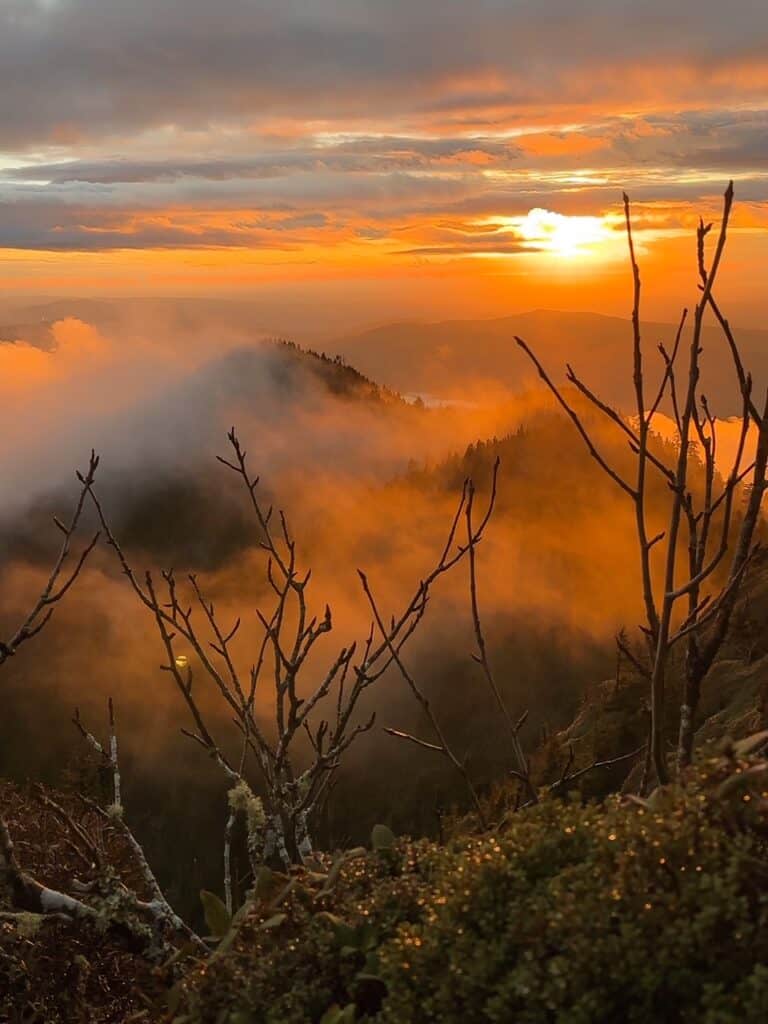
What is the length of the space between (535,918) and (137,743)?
198593mm

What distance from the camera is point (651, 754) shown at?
3.55 metres

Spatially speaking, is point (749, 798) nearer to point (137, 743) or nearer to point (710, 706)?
point (710, 706)

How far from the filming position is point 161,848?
516 feet

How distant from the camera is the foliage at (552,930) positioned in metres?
2.35

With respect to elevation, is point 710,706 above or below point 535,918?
below

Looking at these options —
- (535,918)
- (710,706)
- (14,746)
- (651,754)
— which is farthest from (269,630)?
(14,746)

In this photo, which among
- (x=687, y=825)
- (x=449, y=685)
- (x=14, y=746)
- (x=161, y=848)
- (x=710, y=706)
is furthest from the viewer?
(x=449, y=685)

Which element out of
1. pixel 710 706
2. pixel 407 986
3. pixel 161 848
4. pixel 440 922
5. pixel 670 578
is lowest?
pixel 161 848

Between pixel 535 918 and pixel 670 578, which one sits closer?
pixel 535 918

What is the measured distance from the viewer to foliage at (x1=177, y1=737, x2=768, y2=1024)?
7.70ft

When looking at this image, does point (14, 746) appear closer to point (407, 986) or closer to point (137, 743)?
point (137, 743)

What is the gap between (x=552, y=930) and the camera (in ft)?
8.19

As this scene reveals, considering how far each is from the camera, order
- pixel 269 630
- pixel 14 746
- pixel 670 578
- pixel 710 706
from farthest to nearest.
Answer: pixel 14 746
pixel 710 706
pixel 269 630
pixel 670 578

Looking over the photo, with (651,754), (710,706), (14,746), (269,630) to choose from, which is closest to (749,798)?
(651,754)
